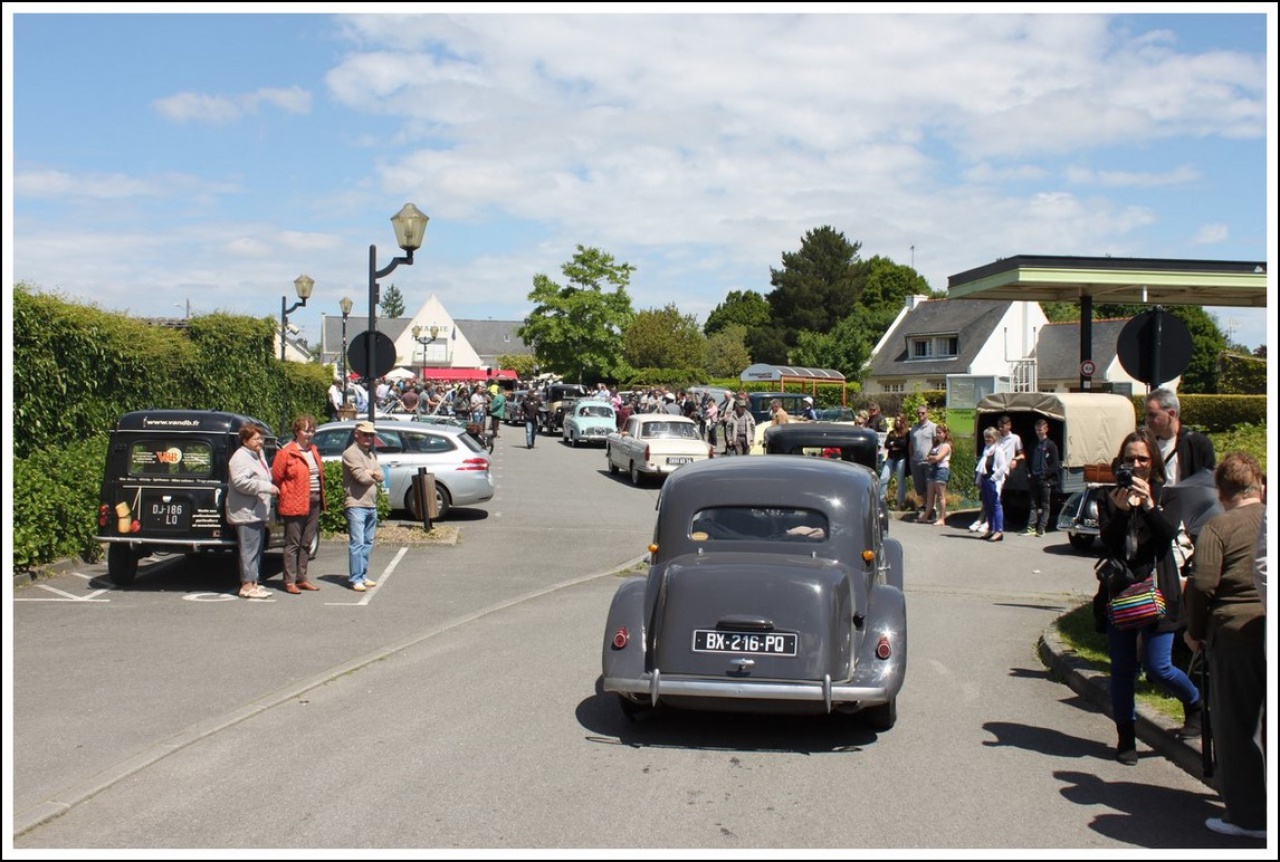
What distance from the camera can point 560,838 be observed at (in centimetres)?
559

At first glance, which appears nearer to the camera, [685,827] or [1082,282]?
[685,827]

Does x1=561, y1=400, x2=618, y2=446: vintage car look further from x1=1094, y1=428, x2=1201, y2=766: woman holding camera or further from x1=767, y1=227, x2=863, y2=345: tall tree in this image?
x1=767, y1=227, x2=863, y2=345: tall tree

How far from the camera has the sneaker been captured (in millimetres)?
5555

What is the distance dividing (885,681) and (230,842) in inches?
153

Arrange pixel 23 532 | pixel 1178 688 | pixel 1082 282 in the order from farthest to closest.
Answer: pixel 1082 282 → pixel 23 532 → pixel 1178 688

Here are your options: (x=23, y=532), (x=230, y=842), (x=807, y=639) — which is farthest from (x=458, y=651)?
(x=23, y=532)

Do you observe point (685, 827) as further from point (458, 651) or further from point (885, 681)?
point (458, 651)

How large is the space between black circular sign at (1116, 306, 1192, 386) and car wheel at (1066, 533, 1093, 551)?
8.51m

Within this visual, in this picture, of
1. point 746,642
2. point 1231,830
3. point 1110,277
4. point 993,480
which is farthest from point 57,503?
point 1110,277

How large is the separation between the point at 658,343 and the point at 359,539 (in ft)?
233

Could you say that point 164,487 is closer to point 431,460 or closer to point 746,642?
point 431,460

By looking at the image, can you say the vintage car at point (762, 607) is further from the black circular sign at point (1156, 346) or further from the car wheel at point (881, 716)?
the black circular sign at point (1156, 346)

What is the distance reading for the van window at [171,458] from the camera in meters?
13.0

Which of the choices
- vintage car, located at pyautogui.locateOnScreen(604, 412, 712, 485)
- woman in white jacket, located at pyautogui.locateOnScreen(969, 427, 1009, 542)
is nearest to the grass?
woman in white jacket, located at pyautogui.locateOnScreen(969, 427, 1009, 542)
